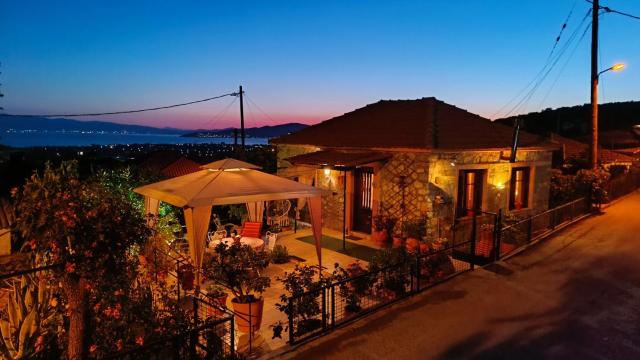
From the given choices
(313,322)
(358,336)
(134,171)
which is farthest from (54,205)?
(134,171)

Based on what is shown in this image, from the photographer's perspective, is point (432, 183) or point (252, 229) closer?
point (252, 229)

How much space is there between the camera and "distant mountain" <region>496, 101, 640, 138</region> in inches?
2306

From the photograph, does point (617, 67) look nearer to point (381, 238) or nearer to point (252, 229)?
point (381, 238)

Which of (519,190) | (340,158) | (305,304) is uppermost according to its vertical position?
(340,158)

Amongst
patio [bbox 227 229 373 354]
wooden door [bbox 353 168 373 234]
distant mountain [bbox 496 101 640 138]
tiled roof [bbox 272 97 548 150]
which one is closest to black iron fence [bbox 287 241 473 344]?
patio [bbox 227 229 373 354]

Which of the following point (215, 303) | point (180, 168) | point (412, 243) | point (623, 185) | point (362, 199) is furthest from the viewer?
point (623, 185)

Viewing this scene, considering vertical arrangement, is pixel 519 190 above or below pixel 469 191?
below

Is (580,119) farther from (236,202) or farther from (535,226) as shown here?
(236,202)

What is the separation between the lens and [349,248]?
38.8ft

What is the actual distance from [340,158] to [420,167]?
2486 mm

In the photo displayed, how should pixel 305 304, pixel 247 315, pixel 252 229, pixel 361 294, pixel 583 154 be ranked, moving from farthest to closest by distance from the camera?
pixel 583 154
pixel 252 229
pixel 361 294
pixel 247 315
pixel 305 304

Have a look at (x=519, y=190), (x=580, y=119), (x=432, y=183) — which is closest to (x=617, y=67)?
(x=519, y=190)

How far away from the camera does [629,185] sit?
20.5 m

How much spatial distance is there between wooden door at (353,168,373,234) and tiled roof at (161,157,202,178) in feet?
20.3
